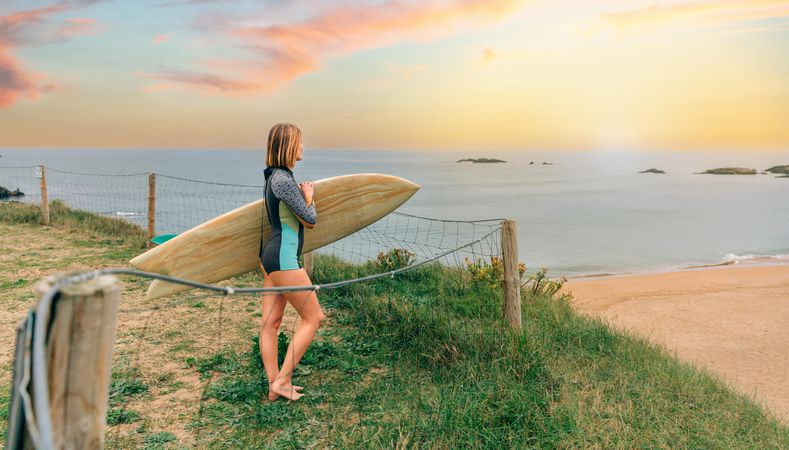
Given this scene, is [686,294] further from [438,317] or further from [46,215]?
[46,215]

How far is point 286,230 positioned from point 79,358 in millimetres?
2334

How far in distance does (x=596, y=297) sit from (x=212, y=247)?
35.5 feet

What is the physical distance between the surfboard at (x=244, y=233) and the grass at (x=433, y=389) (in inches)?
35.7

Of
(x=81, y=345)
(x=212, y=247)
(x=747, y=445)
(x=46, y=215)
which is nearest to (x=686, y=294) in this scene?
(x=747, y=445)

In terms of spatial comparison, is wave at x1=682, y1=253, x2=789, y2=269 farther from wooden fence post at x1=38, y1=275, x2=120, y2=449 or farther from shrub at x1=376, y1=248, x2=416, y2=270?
wooden fence post at x1=38, y1=275, x2=120, y2=449

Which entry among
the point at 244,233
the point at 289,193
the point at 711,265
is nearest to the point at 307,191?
the point at 289,193

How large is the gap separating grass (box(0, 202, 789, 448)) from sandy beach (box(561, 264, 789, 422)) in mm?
1700

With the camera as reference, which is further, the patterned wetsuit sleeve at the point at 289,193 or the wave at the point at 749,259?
the wave at the point at 749,259

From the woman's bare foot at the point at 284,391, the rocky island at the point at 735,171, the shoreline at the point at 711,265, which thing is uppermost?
the rocky island at the point at 735,171

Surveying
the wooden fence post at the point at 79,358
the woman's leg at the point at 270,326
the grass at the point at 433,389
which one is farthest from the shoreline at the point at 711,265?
the wooden fence post at the point at 79,358

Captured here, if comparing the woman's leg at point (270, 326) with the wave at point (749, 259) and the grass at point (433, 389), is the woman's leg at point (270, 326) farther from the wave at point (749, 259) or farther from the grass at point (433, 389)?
the wave at point (749, 259)

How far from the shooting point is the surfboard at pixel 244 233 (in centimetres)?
404

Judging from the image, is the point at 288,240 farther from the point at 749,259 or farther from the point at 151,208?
the point at 749,259

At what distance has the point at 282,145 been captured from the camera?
3.54 m
